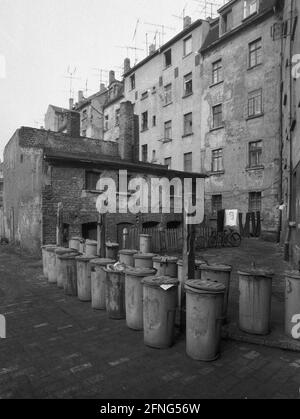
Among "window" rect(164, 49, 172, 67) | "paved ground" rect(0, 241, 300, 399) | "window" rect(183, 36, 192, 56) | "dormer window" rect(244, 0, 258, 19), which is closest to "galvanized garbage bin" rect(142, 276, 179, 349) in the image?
"paved ground" rect(0, 241, 300, 399)

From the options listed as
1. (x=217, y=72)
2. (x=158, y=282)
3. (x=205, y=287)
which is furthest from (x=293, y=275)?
(x=217, y=72)

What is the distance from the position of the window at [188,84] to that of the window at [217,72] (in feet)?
8.60

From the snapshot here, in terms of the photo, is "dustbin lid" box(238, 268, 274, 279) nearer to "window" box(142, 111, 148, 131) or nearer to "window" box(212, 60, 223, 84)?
"window" box(212, 60, 223, 84)

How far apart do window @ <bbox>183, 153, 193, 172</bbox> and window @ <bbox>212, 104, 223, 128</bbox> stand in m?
3.69

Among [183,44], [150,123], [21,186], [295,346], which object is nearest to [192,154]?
[150,123]

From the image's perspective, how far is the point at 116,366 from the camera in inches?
167

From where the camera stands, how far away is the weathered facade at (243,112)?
19.8m

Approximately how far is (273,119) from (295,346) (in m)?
18.2

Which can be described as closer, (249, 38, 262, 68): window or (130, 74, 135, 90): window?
(249, 38, 262, 68): window

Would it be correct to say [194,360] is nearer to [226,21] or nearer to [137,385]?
[137,385]

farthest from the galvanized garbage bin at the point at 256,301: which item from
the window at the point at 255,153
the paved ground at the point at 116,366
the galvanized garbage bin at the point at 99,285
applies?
the window at the point at 255,153

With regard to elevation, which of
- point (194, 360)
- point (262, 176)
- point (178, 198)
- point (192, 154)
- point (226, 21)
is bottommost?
point (194, 360)

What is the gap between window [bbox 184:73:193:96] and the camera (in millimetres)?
26694

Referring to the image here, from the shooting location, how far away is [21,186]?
18703 millimetres
